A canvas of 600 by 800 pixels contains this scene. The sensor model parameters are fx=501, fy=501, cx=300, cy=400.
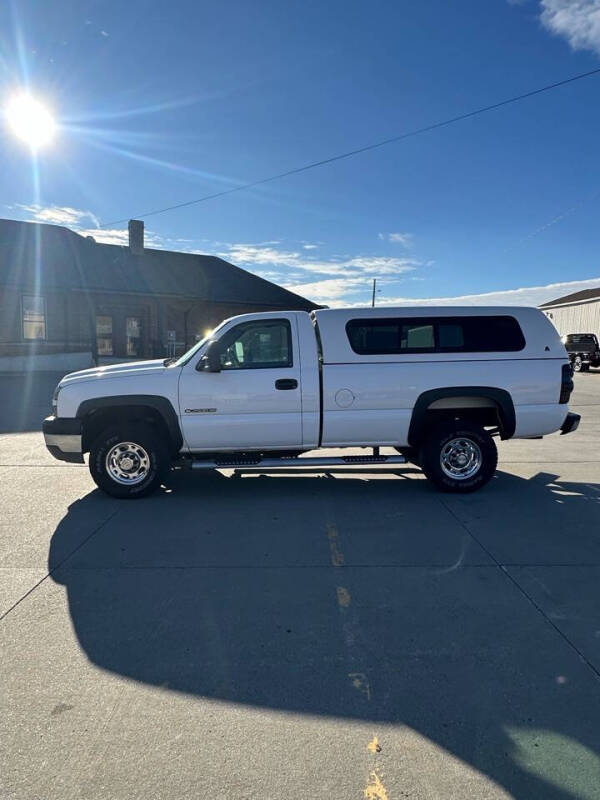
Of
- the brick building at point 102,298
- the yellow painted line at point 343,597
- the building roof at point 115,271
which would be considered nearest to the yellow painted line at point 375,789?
the yellow painted line at point 343,597

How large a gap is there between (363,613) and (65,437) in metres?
3.92

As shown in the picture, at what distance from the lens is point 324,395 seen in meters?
5.68

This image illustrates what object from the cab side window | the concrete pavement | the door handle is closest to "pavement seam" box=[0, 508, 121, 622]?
the concrete pavement

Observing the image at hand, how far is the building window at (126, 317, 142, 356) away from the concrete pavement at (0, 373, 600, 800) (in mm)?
21010

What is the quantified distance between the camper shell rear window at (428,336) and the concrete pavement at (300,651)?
1.81 meters

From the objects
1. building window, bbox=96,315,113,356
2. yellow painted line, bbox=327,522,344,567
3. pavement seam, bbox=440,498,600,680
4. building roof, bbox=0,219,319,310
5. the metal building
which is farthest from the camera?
the metal building

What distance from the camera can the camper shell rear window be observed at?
5.82 metres

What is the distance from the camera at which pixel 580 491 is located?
6.06 meters

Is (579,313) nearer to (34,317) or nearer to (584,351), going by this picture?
(584,351)

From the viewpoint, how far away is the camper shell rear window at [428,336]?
19.1ft

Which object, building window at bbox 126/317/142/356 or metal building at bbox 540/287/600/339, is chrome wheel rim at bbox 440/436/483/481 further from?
metal building at bbox 540/287/600/339

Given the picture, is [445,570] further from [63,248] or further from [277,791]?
[63,248]

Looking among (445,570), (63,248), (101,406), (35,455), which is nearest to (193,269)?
(63,248)

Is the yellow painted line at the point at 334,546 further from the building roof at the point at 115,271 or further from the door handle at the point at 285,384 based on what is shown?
the building roof at the point at 115,271
